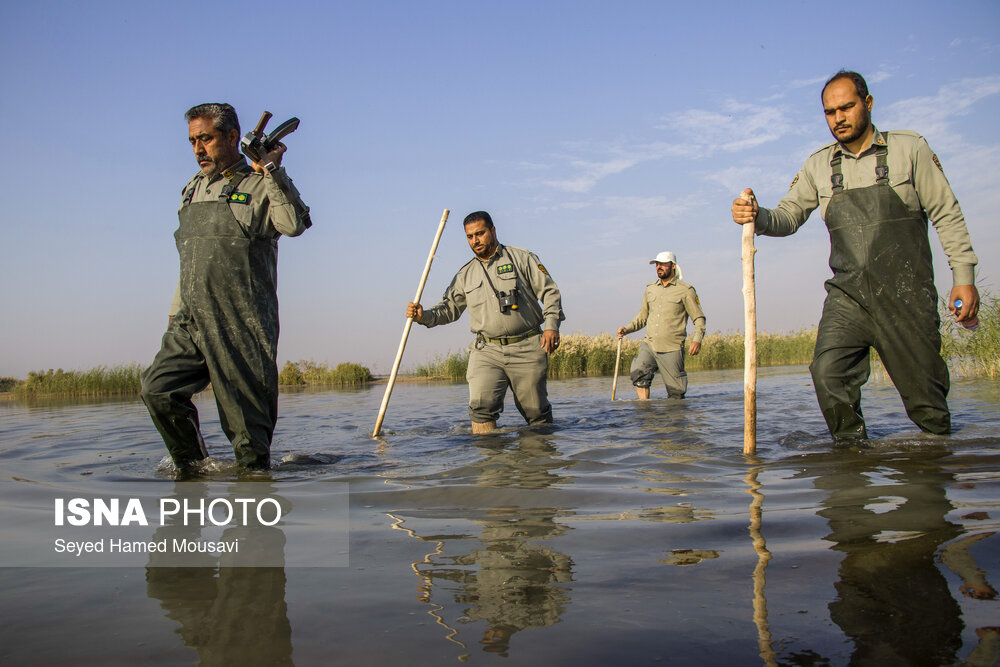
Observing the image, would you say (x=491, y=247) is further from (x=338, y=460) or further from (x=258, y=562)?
(x=258, y=562)

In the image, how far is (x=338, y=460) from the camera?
17.0 feet

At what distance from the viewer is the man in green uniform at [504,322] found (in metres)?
6.82

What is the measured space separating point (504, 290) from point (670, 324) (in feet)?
13.5

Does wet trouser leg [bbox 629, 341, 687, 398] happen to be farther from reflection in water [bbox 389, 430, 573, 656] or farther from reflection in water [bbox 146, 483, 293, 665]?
reflection in water [bbox 146, 483, 293, 665]

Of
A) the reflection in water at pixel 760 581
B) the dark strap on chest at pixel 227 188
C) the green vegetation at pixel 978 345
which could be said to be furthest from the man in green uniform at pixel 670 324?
the reflection in water at pixel 760 581

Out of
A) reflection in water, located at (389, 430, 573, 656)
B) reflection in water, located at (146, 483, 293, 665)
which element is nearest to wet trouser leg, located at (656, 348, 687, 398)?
reflection in water, located at (389, 430, 573, 656)

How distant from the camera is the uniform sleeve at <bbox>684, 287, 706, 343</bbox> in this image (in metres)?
10.1

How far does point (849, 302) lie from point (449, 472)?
273 centimetres

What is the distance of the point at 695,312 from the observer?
10.2m

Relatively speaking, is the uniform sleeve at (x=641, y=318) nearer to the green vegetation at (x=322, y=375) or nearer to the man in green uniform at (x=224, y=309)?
the man in green uniform at (x=224, y=309)

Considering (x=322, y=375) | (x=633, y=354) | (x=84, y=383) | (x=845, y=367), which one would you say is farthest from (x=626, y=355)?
(x=845, y=367)


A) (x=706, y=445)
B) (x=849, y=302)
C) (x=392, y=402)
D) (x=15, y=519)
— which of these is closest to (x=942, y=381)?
(x=849, y=302)

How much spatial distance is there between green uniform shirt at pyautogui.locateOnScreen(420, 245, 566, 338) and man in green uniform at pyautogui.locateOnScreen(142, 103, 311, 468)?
2665 millimetres

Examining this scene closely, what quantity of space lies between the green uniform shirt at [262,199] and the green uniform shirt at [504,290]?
8.73 feet
